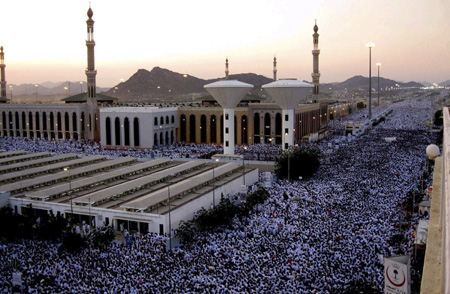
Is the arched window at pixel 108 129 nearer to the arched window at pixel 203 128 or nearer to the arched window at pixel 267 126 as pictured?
the arched window at pixel 203 128

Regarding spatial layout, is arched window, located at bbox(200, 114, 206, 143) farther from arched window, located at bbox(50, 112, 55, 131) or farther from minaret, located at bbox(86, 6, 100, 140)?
arched window, located at bbox(50, 112, 55, 131)

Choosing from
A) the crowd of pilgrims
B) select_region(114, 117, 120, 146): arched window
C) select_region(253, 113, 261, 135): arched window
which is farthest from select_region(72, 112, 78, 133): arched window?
the crowd of pilgrims

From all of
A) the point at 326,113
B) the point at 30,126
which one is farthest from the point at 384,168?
the point at 30,126

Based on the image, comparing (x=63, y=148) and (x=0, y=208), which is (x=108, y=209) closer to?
(x=0, y=208)

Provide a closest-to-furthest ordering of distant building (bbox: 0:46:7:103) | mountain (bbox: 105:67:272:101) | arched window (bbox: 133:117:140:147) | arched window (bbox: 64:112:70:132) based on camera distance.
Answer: arched window (bbox: 133:117:140:147) < arched window (bbox: 64:112:70:132) < distant building (bbox: 0:46:7:103) < mountain (bbox: 105:67:272:101)

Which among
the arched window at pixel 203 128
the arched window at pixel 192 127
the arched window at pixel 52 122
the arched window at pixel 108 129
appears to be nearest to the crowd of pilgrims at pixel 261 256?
the arched window at pixel 203 128
